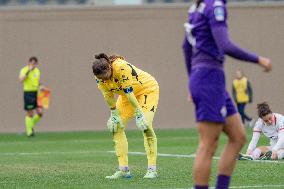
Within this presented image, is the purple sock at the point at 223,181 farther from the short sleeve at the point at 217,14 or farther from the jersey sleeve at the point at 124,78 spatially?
the jersey sleeve at the point at 124,78

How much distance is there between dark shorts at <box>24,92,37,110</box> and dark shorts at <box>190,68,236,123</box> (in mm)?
19130

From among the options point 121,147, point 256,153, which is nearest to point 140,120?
point 121,147

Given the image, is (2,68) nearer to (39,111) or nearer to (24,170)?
(39,111)

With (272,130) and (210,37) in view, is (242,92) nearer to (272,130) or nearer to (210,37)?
(272,130)

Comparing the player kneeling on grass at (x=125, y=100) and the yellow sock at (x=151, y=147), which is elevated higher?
the player kneeling on grass at (x=125, y=100)

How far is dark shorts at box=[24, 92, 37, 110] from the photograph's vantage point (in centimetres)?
2712

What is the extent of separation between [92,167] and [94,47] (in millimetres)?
16249

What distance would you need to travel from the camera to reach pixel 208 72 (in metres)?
8.31

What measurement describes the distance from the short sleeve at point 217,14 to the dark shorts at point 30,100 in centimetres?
1925

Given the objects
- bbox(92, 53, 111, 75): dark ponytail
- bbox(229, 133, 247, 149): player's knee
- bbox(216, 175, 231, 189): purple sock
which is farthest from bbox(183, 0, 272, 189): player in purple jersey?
bbox(92, 53, 111, 75): dark ponytail

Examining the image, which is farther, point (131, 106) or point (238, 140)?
point (131, 106)

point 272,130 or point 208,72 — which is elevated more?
point 208,72

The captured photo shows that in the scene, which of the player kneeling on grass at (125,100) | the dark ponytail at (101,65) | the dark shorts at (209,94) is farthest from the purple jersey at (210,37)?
the player kneeling on grass at (125,100)

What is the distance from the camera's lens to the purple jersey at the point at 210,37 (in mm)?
8086
